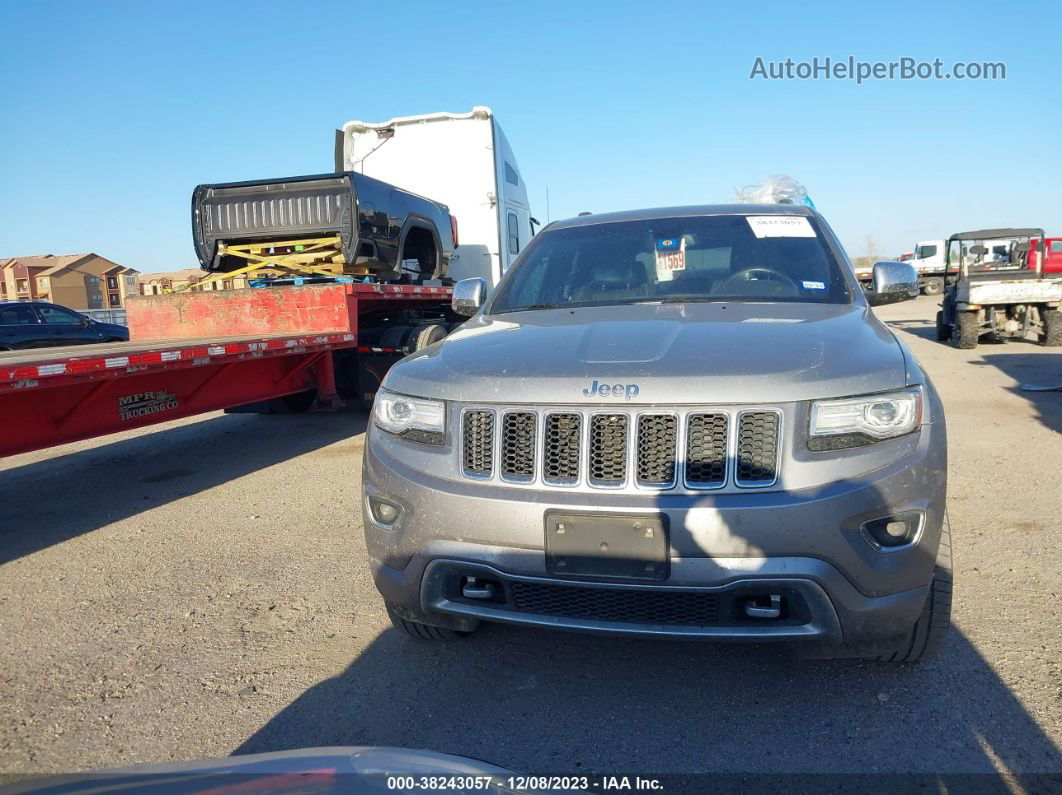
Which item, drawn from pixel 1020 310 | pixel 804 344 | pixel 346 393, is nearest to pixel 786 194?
pixel 1020 310

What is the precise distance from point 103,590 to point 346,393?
14.9 feet

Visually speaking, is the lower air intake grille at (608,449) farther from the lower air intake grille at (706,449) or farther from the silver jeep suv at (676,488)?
the lower air intake grille at (706,449)

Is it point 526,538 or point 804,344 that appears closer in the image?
point 526,538

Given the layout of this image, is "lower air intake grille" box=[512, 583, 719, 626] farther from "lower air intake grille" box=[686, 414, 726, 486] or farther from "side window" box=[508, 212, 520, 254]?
"side window" box=[508, 212, 520, 254]

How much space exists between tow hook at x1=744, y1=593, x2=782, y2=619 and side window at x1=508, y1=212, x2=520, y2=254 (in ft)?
31.6

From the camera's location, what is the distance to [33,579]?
3.88m

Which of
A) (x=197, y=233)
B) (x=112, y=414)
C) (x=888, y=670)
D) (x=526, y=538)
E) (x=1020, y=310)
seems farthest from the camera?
(x=1020, y=310)

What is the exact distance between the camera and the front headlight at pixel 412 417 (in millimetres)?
2455

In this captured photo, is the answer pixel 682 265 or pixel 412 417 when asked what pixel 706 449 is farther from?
pixel 682 265

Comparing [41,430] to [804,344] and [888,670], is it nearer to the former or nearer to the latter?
[804,344]

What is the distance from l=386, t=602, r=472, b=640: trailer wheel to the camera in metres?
2.79

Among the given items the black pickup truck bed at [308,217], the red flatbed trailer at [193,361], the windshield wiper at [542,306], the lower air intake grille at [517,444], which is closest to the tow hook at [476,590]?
the lower air intake grille at [517,444]

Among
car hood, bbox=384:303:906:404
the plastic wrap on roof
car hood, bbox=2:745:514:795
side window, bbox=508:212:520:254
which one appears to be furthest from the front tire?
the plastic wrap on roof

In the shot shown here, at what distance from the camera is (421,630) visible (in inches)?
111
